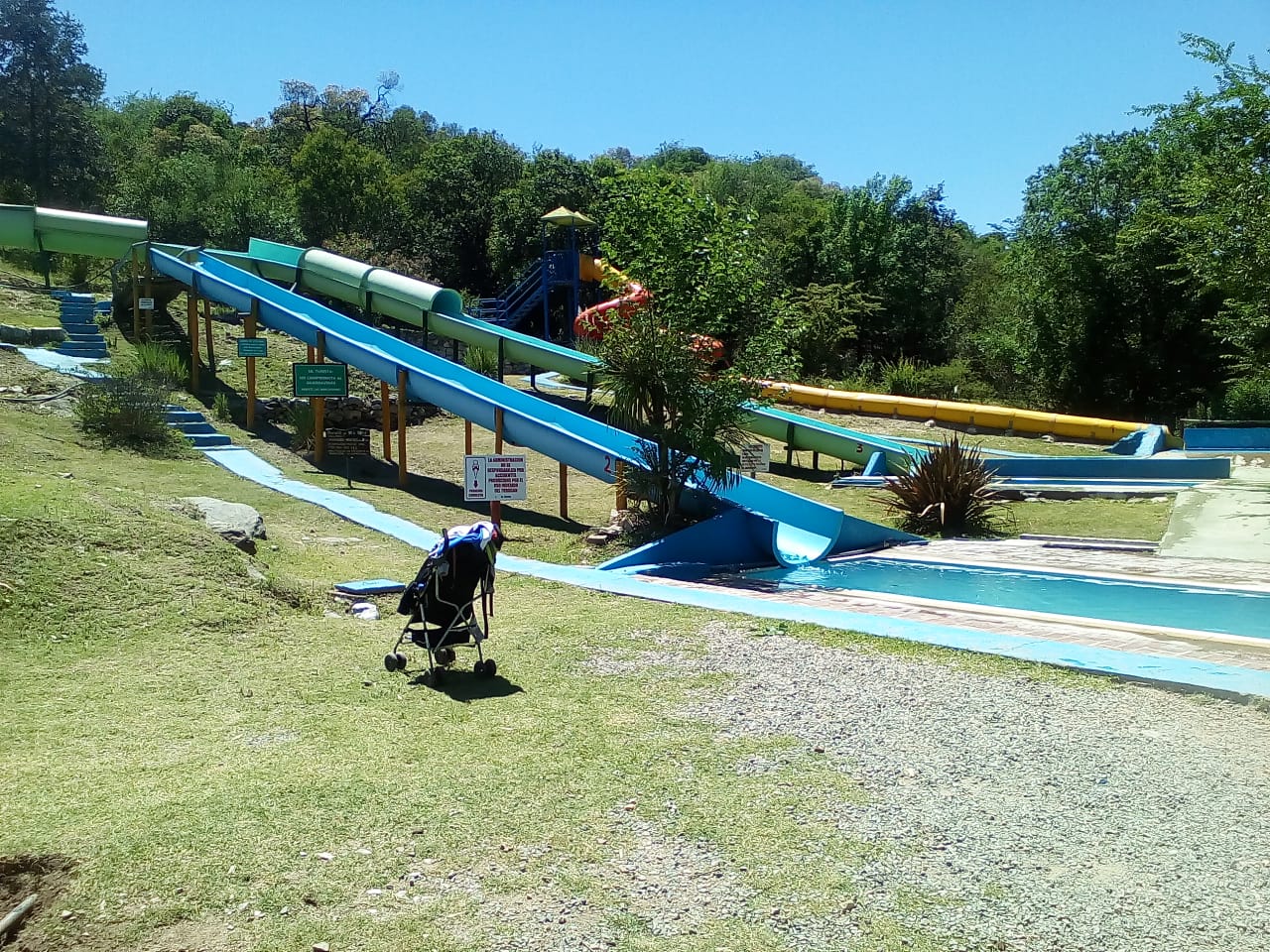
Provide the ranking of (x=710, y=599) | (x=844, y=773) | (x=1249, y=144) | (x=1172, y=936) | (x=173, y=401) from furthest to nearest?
(x=173, y=401) → (x=1249, y=144) → (x=710, y=599) → (x=844, y=773) → (x=1172, y=936)

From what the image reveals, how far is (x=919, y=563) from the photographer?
13469 mm

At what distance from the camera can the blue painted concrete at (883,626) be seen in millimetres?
6840

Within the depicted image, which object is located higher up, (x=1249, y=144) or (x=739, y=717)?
(x=1249, y=144)

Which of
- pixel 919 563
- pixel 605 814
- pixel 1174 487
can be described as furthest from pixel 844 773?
pixel 1174 487

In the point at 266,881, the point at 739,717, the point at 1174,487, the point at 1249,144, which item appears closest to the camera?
the point at 266,881

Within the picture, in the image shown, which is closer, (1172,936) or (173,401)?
(1172,936)

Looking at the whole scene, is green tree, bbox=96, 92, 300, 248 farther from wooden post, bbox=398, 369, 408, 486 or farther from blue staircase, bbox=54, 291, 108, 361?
wooden post, bbox=398, 369, 408, 486

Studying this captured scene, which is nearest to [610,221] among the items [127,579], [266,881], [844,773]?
[127,579]

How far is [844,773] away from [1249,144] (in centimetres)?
1501

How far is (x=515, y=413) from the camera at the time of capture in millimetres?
17156

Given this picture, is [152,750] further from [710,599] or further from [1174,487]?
[1174,487]

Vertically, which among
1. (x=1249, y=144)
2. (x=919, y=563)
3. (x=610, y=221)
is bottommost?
(x=919, y=563)

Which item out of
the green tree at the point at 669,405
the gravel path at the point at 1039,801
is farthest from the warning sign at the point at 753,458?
the gravel path at the point at 1039,801

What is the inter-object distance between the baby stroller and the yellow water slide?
55.8ft
